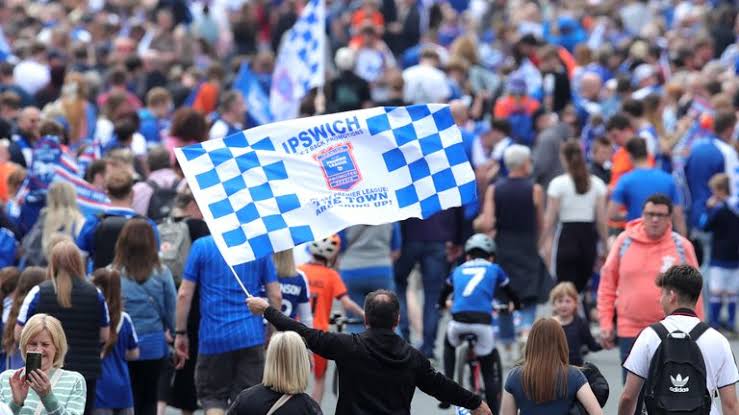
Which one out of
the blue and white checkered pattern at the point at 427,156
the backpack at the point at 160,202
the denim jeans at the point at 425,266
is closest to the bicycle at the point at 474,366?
the denim jeans at the point at 425,266

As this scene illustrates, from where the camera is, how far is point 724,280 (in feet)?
56.2

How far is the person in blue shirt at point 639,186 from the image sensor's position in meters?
14.8

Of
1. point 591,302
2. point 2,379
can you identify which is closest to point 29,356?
point 2,379

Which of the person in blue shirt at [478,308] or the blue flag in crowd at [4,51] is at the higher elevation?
the blue flag in crowd at [4,51]

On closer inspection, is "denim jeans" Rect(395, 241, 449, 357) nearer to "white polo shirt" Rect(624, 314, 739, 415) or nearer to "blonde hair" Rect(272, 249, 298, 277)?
"blonde hair" Rect(272, 249, 298, 277)

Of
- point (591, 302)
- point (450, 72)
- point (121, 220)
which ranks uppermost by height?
point (450, 72)

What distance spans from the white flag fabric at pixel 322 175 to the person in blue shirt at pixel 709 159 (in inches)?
295

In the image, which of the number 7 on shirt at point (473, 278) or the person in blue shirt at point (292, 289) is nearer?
the person in blue shirt at point (292, 289)

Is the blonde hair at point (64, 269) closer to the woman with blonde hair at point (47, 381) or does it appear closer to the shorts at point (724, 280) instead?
the woman with blonde hair at point (47, 381)

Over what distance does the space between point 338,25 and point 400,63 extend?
120 cm

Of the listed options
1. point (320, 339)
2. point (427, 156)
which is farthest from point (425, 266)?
point (320, 339)

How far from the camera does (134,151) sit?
16984mm

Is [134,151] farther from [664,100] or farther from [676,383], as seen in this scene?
[676,383]

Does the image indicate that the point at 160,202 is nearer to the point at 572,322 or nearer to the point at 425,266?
the point at 425,266
